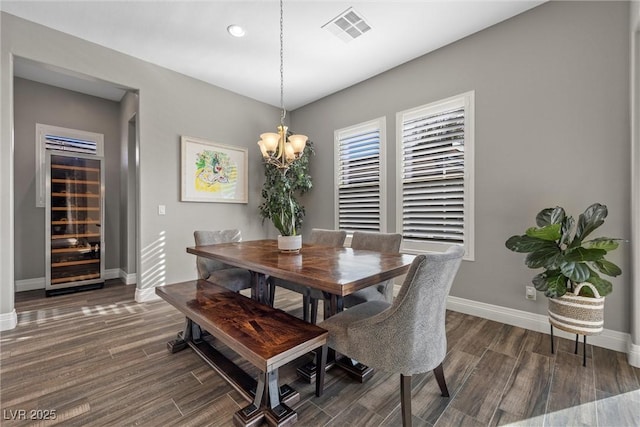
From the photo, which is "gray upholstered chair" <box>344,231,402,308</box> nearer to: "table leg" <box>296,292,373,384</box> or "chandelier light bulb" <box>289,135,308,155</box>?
"table leg" <box>296,292,373,384</box>

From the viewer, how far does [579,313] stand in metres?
1.97

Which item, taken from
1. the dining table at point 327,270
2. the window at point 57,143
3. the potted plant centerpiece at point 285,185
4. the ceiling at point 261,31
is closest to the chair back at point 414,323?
the dining table at point 327,270

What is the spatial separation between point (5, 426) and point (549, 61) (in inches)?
182

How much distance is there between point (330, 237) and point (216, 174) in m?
2.24

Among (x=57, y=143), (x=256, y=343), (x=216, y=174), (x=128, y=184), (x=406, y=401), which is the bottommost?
(x=406, y=401)

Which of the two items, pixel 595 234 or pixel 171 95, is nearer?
pixel 595 234

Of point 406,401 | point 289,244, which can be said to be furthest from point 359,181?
point 406,401

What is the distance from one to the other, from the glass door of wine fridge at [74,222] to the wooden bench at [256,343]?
2.93 metres

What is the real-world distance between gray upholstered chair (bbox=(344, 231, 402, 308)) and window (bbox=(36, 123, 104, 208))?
14.9 feet

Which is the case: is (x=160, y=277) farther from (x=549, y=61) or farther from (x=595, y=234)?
(x=549, y=61)

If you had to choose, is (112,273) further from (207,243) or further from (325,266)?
(325,266)

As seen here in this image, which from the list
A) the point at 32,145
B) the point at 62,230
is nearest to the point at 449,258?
the point at 62,230

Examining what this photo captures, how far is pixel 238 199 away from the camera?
4398 mm

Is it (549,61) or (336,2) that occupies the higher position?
(336,2)
